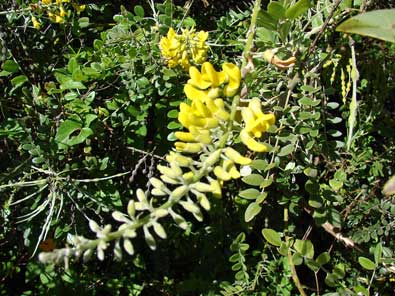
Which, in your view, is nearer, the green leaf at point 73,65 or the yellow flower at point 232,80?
Answer: the yellow flower at point 232,80

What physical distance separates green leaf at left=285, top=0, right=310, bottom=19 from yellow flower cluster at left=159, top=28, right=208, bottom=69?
0.34 m

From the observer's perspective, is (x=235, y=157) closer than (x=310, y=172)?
Yes

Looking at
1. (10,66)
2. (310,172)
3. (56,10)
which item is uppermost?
(56,10)

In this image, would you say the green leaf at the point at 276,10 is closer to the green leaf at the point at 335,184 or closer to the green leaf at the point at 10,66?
the green leaf at the point at 335,184

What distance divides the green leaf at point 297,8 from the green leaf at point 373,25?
117 mm

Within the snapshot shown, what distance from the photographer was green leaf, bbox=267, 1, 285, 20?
3.96ft

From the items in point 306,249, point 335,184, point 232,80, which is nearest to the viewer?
point 232,80

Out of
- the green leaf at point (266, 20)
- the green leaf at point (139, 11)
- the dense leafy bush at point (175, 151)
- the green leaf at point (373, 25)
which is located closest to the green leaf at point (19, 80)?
the dense leafy bush at point (175, 151)

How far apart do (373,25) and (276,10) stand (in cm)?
21

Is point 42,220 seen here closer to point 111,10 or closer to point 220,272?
point 220,272

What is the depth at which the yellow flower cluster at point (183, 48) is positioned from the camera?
58.9 inches

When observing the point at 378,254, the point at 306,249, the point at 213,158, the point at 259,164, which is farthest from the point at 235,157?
the point at 378,254

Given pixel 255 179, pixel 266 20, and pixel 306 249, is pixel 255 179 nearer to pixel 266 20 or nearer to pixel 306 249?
pixel 306 249

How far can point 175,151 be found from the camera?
140 cm
